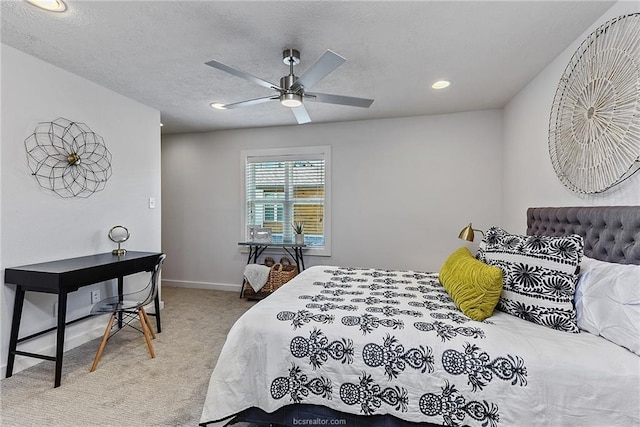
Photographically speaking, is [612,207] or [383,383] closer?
[383,383]

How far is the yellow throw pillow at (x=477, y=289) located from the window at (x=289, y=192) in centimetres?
242

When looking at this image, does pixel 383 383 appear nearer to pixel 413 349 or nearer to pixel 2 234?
pixel 413 349

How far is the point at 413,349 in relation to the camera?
142cm

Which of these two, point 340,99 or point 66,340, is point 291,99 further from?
point 66,340

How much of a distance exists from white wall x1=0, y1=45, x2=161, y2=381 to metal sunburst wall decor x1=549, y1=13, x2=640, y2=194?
4.03 metres

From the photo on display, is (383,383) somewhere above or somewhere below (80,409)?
above

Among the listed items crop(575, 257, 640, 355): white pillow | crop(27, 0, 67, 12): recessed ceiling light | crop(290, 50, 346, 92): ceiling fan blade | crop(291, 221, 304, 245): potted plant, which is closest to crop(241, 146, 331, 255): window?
crop(291, 221, 304, 245): potted plant

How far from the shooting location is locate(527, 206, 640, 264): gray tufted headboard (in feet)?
4.97

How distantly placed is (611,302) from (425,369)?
0.91m

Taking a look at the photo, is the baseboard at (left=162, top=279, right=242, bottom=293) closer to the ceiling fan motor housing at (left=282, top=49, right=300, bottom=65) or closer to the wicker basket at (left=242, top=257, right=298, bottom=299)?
the wicker basket at (left=242, top=257, right=298, bottom=299)

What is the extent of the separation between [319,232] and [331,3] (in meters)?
2.97

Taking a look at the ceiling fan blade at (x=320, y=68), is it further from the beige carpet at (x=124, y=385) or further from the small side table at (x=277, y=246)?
the small side table at (x=277, y=246)

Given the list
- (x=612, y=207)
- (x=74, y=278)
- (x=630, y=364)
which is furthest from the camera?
(x=74, y=278)

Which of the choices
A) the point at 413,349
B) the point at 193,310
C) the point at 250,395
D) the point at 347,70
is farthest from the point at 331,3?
the point at 193,310
